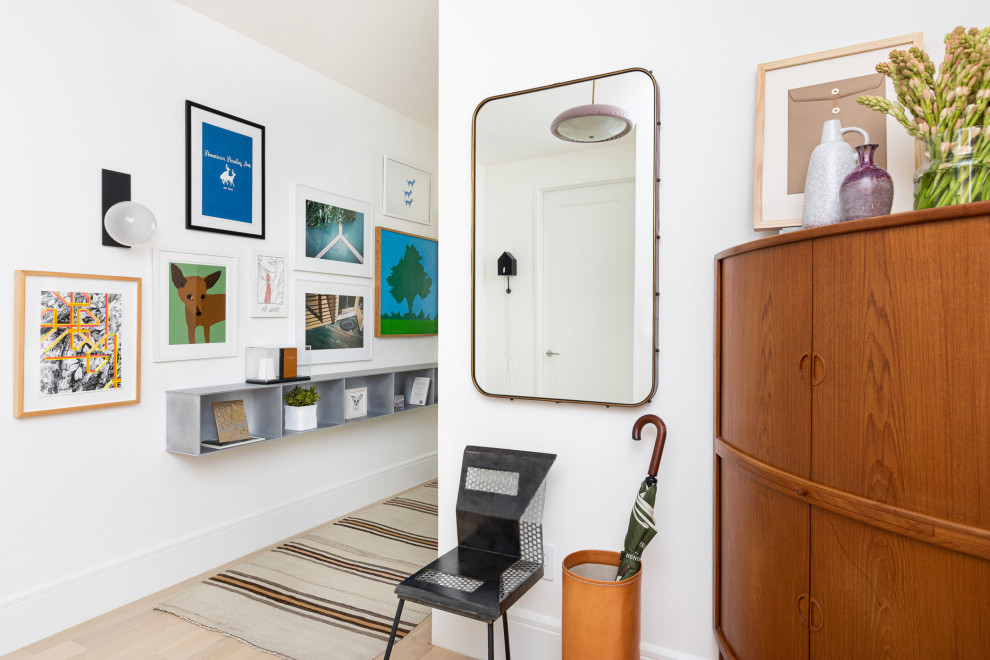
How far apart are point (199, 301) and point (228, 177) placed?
681 mm

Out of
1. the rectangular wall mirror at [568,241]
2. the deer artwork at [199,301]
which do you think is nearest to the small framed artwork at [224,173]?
the deer artwork at [199,301]

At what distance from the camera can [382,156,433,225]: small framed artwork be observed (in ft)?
13.1

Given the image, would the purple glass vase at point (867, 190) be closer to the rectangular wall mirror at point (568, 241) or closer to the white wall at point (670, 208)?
the white wall at point (670, 208)

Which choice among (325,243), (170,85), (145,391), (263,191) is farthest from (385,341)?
(170,85)

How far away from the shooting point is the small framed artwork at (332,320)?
11.1 ft

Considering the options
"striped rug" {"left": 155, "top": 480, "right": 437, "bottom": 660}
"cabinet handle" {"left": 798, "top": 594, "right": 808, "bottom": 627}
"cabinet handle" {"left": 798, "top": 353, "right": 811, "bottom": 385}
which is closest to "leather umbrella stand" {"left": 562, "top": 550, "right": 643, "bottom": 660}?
"cabinet handle" {"left": 798, "top": 594, "right": 808, "bottom": 627}

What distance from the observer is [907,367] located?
3.24 ft

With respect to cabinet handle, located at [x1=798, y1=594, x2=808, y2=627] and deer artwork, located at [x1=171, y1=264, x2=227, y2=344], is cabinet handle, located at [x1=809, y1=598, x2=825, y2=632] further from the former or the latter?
deer artwork, located at [x1=171, y1=264, x2=227, y2=344]

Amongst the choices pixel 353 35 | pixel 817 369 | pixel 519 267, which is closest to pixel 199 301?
pixel 353 35

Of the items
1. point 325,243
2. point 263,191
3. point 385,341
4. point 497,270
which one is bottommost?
point 385,341

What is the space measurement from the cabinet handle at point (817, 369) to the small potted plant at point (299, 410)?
2.63 meters

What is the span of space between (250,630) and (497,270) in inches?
69.3

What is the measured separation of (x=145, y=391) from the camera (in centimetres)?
259

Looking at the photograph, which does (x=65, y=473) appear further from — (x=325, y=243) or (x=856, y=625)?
(x=856, y=625)
